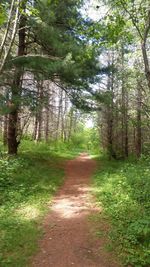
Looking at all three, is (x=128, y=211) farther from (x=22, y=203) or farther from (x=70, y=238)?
(x=22, y=203)

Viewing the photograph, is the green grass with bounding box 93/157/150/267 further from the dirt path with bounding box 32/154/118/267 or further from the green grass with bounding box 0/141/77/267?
the green grass with bounding box 0/141/77/267

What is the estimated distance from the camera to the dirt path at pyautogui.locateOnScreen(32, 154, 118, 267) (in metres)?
4.75

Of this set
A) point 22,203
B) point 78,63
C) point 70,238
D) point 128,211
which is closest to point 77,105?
point 78,63

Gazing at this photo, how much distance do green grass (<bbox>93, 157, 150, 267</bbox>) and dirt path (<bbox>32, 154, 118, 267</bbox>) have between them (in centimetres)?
37

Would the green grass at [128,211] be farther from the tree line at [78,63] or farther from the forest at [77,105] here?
the tree line at [78,63]

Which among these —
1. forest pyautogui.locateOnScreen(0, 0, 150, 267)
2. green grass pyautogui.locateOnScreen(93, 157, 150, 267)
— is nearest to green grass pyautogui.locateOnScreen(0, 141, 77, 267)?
forest pyautogui.locateOnScreen(0, 0, 150, 267)

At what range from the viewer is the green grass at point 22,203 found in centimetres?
507

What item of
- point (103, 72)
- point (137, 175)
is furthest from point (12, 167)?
point (103, 72)

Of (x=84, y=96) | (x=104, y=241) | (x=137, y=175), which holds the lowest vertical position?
(x=104, y=241)

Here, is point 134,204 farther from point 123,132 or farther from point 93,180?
point 123,132

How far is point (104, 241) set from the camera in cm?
543

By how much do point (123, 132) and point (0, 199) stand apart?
11558 millimetres

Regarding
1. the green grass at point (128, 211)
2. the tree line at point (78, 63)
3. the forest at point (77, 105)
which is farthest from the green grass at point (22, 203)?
the tree line at point (78, 63)

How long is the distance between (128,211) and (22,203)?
2.89 m
